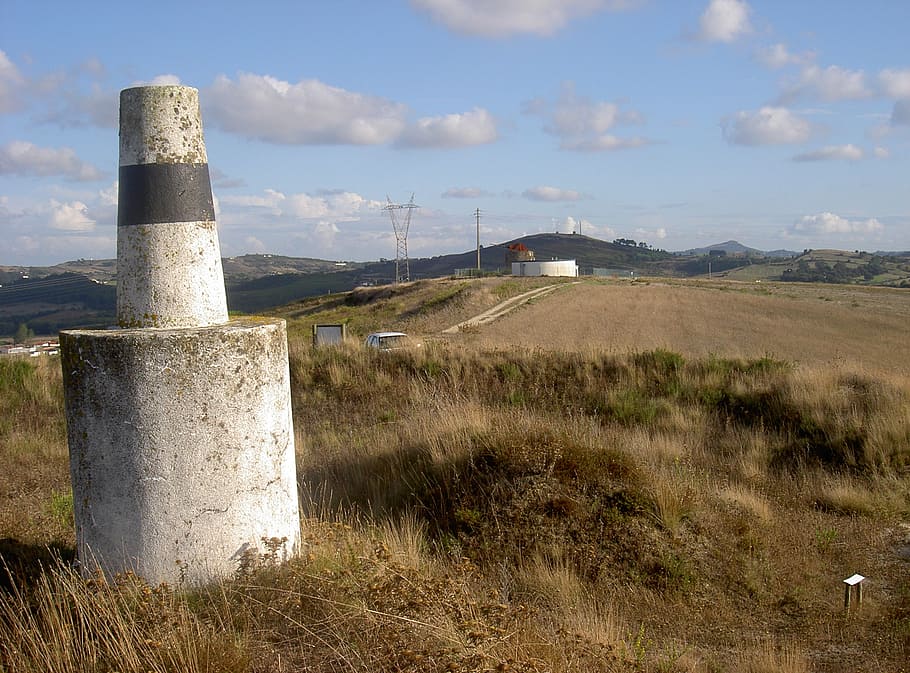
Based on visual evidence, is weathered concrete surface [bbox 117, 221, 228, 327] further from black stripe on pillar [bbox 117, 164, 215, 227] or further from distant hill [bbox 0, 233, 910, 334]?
distant hill [bbox 0, 233, 910, 334]

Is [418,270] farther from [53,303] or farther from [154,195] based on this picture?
[154,195]

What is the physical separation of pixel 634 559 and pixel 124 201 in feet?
13.8

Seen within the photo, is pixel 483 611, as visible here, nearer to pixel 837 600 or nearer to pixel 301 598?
pixel 301 598

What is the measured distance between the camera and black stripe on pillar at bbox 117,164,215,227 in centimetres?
427

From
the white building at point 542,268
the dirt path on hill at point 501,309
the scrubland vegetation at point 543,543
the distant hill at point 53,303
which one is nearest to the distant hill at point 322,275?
the distant hill at point 53,303

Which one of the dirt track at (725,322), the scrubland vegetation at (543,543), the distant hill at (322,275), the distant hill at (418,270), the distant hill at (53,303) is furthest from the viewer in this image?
the distant hill at (418,270)

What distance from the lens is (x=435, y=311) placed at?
3984 centimetres

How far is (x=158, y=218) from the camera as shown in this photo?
4266 mm

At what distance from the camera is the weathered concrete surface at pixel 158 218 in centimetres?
425

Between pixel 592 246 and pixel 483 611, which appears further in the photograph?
pixel 592 246

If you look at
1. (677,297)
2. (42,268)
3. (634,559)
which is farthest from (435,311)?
(42,268)

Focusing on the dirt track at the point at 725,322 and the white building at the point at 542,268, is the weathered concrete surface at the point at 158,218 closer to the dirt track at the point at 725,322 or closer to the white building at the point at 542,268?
the dirt track at the point at 725,322

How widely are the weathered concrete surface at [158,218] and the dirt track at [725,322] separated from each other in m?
16.1

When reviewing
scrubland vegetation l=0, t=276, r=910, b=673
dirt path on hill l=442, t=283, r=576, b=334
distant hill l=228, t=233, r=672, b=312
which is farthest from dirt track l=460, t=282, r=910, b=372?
distant hill l=228, t=233, r=672, b=312
